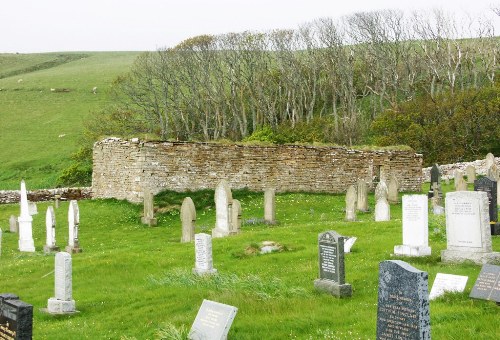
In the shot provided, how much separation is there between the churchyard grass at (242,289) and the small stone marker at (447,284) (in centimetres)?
20

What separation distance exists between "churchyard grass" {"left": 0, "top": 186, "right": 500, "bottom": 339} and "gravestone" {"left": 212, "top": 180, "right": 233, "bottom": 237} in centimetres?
200

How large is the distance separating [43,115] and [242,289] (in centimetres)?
6616

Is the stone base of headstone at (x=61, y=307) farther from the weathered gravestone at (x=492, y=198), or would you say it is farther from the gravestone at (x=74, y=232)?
the weathered gravestone at (x=492, y=198)

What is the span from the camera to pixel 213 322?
28.7ft

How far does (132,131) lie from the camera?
194 ft

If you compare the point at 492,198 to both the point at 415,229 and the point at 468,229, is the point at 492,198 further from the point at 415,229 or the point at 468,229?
the point at 468,229

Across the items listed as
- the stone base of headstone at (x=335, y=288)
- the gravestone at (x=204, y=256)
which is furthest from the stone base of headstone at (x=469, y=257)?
the gravestone at (x=204, y=256)

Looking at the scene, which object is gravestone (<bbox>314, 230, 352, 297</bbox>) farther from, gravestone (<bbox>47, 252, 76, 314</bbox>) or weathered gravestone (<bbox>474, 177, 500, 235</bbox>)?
weathered gravestone (<bbox>474, 177, 500, 235</bbox>)

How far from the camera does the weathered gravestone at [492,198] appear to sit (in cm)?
1614

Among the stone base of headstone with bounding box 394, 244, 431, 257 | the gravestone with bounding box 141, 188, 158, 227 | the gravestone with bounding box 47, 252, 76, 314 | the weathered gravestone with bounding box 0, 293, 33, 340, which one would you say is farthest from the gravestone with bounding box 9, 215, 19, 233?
the weathered gravestone with bounding box 0, 293, 33, 340

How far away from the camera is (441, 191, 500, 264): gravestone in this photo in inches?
482

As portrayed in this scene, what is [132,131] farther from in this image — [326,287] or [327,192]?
[326,287]

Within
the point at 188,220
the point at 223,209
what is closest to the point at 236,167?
the point at 223,209

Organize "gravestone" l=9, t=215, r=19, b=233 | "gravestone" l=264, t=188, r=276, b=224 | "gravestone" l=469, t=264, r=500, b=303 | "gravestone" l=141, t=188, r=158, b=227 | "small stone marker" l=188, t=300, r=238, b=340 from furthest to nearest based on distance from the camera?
"gravestone" l=141, t=188, r=158, b=227, "gravestone" l=9, t=215, r=19, b=233, "gravestone" l=264, t=188, r=276, b=224, "gravestone" l=469, t=264, r=500, b=303, "small stone marker" l=188, t=300, r=238, b=340
